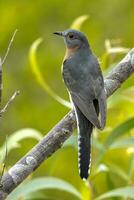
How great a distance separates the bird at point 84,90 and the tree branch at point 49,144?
10cm

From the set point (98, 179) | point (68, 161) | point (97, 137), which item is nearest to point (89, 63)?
point (97, 137)

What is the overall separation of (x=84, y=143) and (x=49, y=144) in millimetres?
581

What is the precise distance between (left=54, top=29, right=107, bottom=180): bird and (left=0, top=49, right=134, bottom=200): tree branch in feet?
0.31

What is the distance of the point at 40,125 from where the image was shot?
9.28 m

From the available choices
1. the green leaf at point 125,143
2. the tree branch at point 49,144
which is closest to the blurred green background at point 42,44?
the green leaf at point 125,143

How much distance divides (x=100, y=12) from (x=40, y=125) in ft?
6.98

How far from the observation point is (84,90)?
19.3ft

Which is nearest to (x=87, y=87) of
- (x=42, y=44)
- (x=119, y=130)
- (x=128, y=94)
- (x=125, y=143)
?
(x=128, y=94)

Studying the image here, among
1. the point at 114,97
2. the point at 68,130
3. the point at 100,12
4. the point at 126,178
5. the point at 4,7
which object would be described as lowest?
the point at 100,12

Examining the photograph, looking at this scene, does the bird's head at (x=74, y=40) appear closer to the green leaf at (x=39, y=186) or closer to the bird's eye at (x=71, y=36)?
the bird's eye at (x=71, y=36)

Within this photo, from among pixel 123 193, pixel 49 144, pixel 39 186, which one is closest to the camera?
pixel 49 144

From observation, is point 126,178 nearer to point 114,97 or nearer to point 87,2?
point 114,97

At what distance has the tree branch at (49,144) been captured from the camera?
4.59 m

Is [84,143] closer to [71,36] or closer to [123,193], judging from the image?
[123,193]
